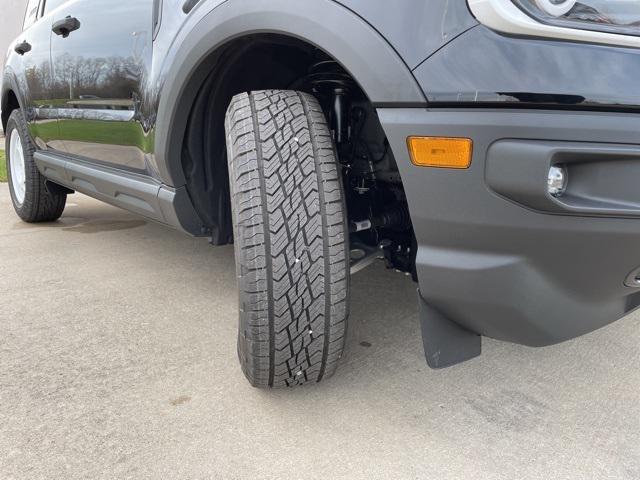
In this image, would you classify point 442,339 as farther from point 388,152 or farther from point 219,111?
point 219,111

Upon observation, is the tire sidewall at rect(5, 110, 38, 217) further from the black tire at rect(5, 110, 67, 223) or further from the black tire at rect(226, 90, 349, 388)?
the black tire at rect(226, 90, 349, 388)

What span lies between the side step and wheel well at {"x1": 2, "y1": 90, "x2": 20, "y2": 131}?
1091 mm

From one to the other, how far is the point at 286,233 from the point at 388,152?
1.52 ft

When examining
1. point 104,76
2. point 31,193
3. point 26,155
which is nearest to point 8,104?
point 26,155

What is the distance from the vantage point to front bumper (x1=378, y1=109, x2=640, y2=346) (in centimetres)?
97

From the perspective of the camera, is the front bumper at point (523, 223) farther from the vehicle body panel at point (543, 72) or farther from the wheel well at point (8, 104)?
the wheel well at point (8, 104)

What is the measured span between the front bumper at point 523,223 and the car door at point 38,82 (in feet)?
7.67

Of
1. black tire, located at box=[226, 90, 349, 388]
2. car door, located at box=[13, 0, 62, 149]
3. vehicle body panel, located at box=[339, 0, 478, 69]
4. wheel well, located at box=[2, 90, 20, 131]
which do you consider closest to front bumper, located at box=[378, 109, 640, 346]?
vehicle body panel, located at box=[339, 0, 478, 69]

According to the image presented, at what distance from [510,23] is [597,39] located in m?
0.16

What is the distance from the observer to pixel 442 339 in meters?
1.31

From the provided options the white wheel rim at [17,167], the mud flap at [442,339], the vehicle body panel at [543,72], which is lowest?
the mud flap at [442,339]

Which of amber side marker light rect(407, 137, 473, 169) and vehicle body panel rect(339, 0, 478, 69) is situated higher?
vehicle body panel rect(339, 0, 478, 69)

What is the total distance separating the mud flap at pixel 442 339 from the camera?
129 centimetres

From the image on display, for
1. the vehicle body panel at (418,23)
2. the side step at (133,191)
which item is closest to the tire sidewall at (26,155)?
the side step at (133,191)
